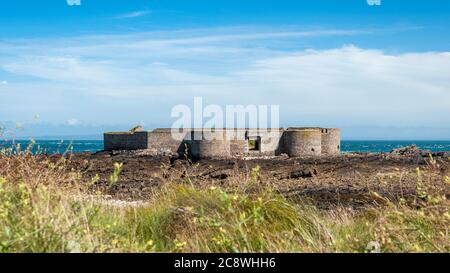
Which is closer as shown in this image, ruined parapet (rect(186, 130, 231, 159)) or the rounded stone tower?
ruined parapet (rect(186, 130, 231, 159))

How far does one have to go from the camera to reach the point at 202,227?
704cm

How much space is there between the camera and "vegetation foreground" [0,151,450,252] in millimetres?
5441

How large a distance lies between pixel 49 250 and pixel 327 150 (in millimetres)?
34299

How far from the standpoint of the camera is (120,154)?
36562 millimetres

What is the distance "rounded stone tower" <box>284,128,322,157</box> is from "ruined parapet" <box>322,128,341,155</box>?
1896 mm

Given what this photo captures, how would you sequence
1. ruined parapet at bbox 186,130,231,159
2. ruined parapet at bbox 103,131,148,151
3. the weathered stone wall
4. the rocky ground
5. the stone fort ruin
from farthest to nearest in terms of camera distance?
ruined parapet at bbox 103,131,148,151, the weathered stone wall, the stone fort ruin, ruined parapet at bbox 186,130,231,159, the rocky ground

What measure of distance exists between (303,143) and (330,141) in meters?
3.23

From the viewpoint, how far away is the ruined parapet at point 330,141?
38.7 m

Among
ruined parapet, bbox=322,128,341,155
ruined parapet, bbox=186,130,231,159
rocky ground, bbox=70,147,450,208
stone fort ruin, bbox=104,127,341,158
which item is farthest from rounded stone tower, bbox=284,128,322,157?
ruined parapet, bbox=186,130,231,159

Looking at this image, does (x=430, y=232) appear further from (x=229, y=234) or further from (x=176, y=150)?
(x=176, y=150)

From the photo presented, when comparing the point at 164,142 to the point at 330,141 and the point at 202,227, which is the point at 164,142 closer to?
the point at 330,141

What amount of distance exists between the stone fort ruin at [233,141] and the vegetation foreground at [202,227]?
87.2 feet

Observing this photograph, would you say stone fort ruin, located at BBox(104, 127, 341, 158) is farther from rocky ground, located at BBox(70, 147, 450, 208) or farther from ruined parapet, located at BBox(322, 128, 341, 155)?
rocky ground, located at BBox(70, 147, 450, 208)
